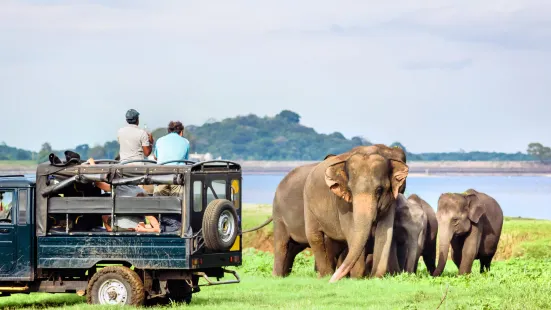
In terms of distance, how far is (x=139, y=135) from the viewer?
22281mm

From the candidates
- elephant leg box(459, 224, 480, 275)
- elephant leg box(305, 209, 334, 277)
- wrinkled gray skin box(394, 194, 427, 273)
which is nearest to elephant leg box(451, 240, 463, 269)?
elephant leg box(459, 224, 480, 275)

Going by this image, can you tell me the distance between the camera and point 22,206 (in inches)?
816

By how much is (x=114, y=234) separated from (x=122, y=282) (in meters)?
0.79

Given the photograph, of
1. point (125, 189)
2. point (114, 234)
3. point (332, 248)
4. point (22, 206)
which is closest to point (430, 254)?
point (332, 248)

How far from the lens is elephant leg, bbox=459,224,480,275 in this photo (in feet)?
108

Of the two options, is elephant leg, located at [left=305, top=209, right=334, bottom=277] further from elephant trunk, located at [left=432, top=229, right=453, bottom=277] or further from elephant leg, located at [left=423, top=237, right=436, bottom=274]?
elephant leg, located at [left=423, top=237, right=436, bottom=274]

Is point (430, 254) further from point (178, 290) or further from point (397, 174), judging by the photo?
point (178, 290)

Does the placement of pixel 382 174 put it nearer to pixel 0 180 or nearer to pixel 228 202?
pixel 228 202

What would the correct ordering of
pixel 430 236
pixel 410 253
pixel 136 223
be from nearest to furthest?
pixel 136 223 → pixel 410 253 → pixel 430 236

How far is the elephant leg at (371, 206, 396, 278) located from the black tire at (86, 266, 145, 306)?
7255mm

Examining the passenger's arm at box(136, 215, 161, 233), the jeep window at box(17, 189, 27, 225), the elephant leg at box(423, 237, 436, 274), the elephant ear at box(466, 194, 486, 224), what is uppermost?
the jeep window at box(17, 189, 27, 225)

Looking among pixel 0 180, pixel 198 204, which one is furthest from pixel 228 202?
pixel 0 180

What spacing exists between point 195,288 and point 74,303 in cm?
238

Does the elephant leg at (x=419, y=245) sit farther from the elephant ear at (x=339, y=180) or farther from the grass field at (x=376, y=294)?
the elephant ear at (x=339, y=180)
